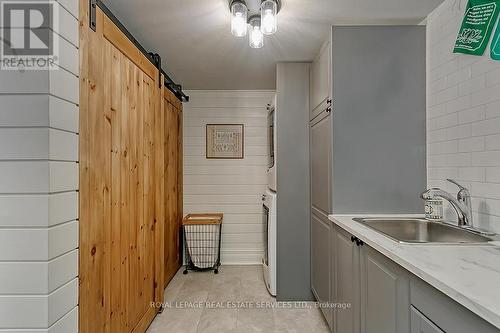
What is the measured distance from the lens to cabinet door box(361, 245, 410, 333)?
47.4 inches

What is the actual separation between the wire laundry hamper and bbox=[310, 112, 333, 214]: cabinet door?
1409 millimetres

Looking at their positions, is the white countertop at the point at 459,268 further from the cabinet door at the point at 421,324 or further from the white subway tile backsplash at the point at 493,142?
the white subway tile backsplash at the point at 493,142

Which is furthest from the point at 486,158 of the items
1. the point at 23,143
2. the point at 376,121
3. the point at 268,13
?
the point at 23,143

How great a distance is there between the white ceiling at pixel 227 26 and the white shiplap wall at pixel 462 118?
202 mm

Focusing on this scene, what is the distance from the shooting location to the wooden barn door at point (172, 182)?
335cm

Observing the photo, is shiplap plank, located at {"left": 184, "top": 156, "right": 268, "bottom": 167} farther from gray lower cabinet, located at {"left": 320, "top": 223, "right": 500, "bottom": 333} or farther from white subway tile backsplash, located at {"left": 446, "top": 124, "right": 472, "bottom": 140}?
white subway tile backsplash, located at {"left": 446, "top": 124, "right": 472, "bottom": 140}

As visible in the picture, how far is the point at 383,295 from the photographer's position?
138cm

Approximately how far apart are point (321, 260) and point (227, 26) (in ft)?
6.60

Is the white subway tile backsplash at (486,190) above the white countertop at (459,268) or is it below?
above

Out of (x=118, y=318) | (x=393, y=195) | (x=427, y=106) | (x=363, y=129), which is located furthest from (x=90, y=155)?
(x=427, y=106)

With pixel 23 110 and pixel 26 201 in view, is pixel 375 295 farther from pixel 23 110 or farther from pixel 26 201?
pixel 23 110

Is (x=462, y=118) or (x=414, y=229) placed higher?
(x=462, y=118)

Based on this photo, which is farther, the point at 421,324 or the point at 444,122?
the point at 444,122

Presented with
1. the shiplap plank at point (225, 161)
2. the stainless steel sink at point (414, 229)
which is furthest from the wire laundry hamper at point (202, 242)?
the stainless steel sink at point (414, 229)
